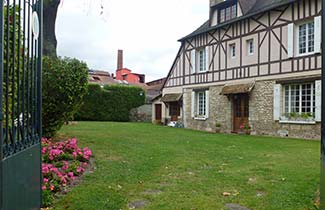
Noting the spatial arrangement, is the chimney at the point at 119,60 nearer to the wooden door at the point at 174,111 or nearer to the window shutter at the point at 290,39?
the wooden door at the point at 174,111

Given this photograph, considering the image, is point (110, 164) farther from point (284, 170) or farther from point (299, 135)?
point (299, 135)

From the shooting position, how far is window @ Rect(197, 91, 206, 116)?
714 inches

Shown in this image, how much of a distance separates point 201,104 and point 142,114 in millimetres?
8660

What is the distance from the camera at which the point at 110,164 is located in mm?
5934

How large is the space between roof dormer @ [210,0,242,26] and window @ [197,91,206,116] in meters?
4.22

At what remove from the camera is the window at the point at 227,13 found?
16.3m

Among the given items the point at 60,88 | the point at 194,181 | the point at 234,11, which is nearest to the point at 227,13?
the point at 234,11

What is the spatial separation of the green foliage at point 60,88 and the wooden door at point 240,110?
9952 millimetres

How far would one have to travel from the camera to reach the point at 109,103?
24.2 meters

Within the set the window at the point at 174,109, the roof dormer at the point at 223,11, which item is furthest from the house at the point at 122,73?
the roof dormer at the point at 223,11

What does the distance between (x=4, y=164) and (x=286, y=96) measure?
13.0 metres

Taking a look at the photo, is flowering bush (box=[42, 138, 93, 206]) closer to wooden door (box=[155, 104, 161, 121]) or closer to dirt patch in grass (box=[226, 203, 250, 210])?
dirt patch in grass (box=[226, 203, 250, 210])

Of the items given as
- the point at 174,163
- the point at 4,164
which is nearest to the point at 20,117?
the point at 4,164

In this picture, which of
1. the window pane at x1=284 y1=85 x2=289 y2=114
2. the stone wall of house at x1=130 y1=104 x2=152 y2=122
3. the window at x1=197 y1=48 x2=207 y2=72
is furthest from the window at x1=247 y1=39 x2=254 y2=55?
the stone wall of house at x1=130 y1=104 x2=152 y2=122
